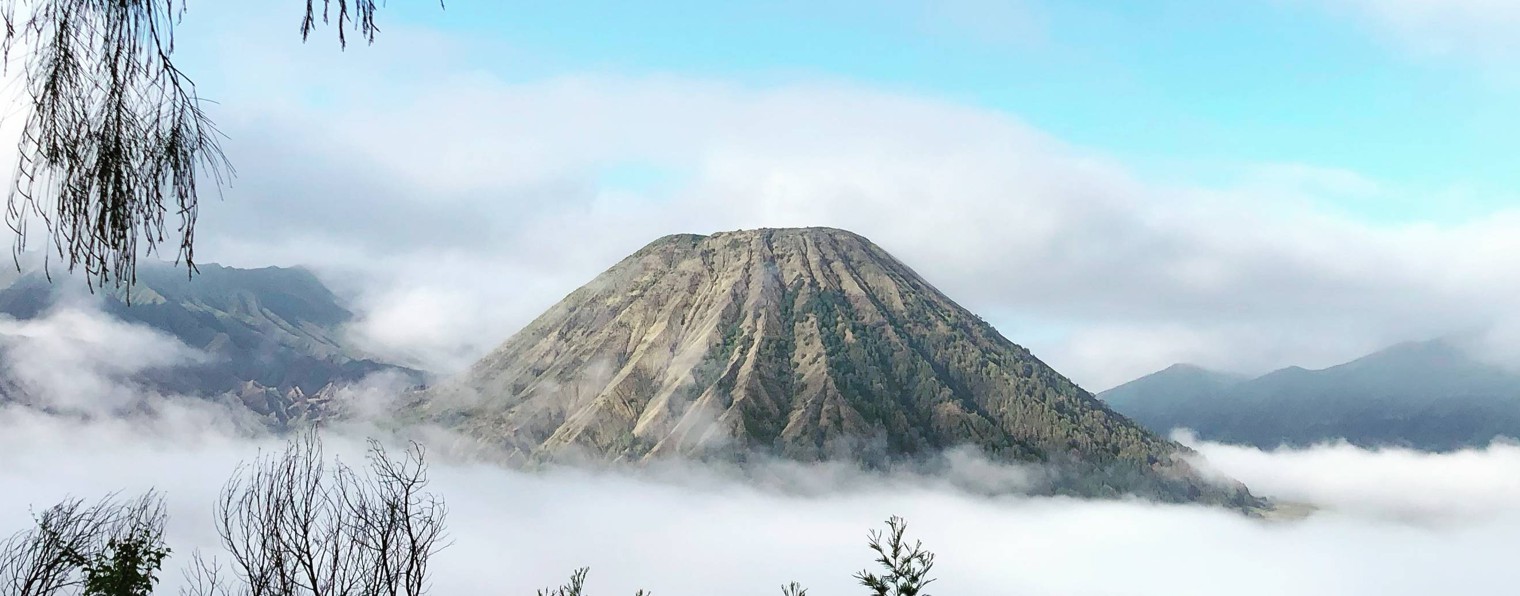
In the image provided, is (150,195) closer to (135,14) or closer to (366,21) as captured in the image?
(135,14)

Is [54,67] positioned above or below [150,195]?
above

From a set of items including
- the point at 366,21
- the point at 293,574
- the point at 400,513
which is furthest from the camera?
the point at 400,513

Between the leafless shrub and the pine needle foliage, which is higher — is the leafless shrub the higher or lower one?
the higher one

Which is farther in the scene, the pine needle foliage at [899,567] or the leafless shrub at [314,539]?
the leafless shrub at [314,539]

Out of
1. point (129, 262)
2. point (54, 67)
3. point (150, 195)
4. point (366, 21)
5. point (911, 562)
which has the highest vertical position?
point (366, 21)

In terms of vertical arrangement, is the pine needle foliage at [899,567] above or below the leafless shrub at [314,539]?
below

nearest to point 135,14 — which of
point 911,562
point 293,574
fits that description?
point 911,562

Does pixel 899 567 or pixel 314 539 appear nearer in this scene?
pixel 899 567

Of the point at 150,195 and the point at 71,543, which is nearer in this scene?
the point at 150,195

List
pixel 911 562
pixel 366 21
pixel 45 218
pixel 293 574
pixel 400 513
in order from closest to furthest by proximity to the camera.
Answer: pixel 45 218 → pixel 366 21 → pixel 911 562 → pixel 293 574 → pixel 400 513

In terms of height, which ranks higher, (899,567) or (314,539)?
(314,539)

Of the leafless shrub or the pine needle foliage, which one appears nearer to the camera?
the pine needle foliage
